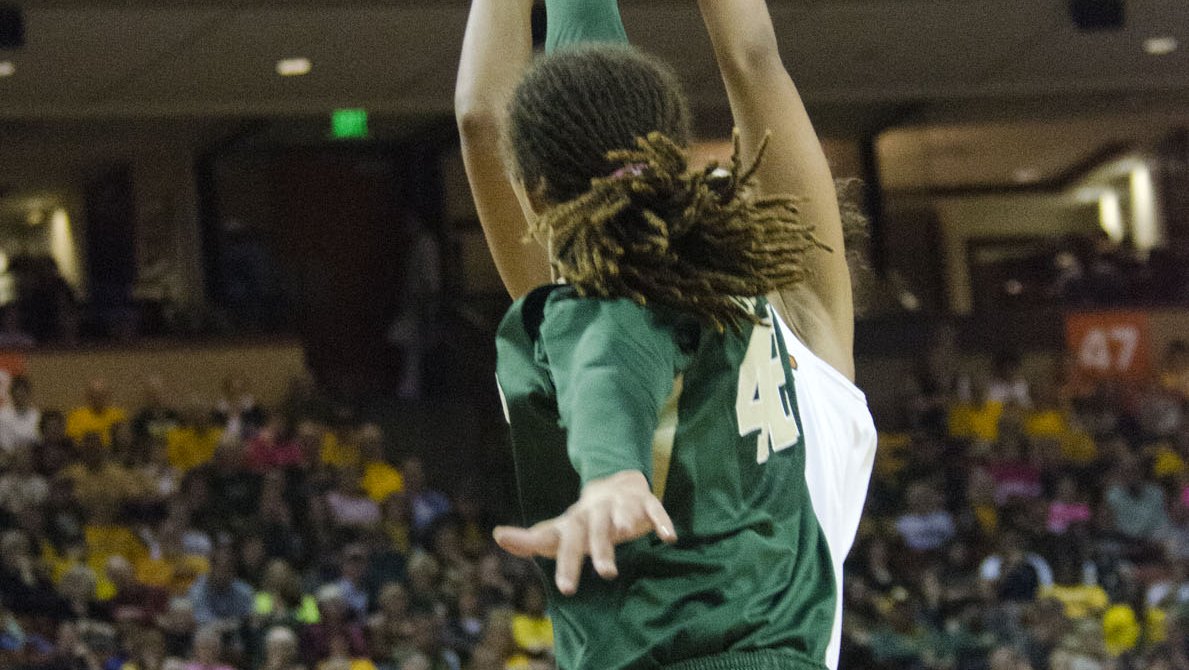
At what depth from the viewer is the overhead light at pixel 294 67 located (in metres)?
11.5

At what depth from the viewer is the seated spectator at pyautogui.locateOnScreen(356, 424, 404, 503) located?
11.3m

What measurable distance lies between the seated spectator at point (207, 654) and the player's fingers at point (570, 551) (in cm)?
747

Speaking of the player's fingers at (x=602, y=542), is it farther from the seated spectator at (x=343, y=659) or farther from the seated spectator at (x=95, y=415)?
the seated spectator at (x=95, y=415)

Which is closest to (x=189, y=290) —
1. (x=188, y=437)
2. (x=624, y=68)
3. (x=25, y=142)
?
(x=25, y=142)

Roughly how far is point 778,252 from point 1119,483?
35.4ft

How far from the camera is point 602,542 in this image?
1.21 meters

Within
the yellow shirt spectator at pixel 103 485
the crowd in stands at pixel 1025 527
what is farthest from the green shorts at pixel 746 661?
the yellow shirt spectator at pixel 103 485

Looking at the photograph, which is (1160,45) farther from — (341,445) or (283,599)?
(283,599)

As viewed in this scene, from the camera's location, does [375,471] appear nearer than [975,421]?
Yes

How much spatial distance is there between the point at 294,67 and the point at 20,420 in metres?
3.00

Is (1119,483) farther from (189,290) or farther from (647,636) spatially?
(647,636)

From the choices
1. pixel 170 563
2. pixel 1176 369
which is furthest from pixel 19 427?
pixel 1176 369

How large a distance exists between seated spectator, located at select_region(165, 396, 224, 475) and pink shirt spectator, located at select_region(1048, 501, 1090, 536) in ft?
18.2

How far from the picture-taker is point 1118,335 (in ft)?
45.7
